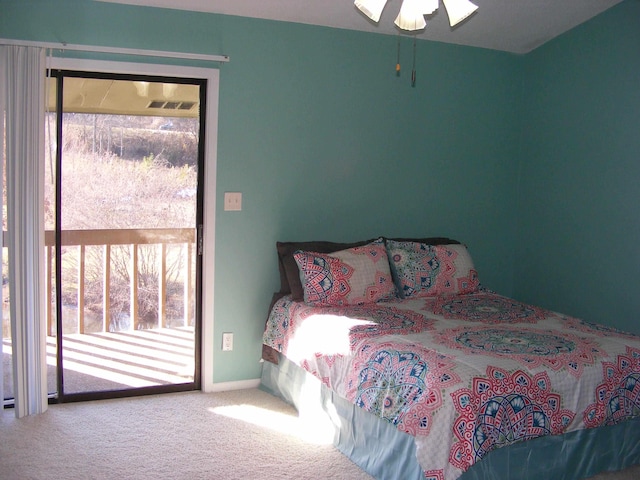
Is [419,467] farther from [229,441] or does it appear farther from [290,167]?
[290,167]

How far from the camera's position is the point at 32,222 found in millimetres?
3092

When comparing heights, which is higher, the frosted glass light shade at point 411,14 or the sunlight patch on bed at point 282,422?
the frosted glass light shade at point 411,14

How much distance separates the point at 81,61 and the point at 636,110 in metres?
3.03

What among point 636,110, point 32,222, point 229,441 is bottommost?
point 229,441

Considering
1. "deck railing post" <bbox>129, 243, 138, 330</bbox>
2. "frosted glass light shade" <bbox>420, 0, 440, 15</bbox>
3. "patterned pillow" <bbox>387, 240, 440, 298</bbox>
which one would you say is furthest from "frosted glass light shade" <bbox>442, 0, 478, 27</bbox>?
"deck railing post" <bbox>129, 243, 138, 330</bbox>

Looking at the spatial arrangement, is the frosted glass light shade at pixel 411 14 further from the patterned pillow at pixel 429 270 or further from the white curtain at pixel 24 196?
the white curtain at pixel 24 196

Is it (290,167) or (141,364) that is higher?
(290,167)

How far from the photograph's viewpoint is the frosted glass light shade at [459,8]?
230cm

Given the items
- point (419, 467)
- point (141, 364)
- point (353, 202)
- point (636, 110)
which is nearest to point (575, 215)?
point (636, 110)

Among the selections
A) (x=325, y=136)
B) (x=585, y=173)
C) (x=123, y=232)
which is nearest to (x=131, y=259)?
(x=123, y=232)

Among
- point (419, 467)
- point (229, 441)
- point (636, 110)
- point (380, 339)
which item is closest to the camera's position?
point (419, 467)

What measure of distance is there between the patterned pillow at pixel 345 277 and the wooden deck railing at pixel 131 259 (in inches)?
28.0

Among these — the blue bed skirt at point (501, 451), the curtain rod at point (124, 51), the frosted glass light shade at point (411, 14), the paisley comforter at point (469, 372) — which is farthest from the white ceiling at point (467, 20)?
the blue bed skirt at point (501, 451)

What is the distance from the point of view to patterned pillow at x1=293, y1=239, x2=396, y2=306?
3.28 m
